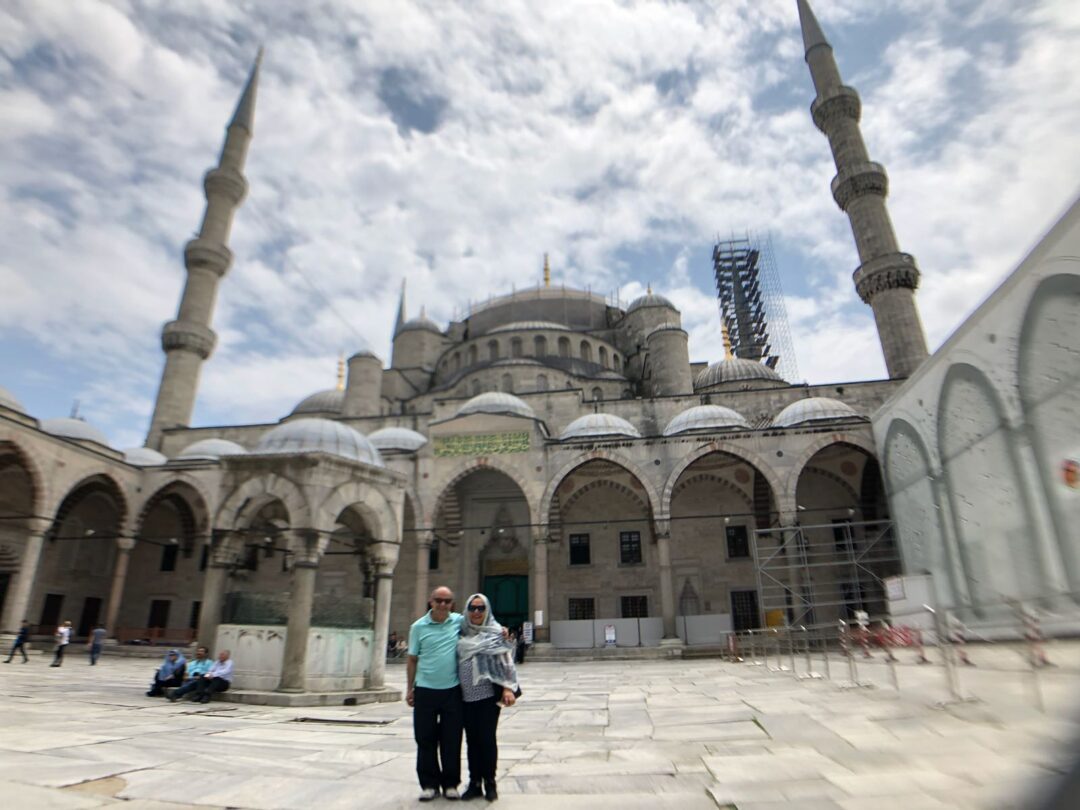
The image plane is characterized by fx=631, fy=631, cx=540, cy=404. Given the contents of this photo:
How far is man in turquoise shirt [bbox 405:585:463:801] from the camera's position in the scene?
9.27 ft

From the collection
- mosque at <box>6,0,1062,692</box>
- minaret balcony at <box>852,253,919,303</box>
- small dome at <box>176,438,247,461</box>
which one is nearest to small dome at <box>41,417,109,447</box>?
mosque at <box>6,0,1062,692</box>

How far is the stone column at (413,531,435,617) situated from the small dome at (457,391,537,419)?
3.75 metres

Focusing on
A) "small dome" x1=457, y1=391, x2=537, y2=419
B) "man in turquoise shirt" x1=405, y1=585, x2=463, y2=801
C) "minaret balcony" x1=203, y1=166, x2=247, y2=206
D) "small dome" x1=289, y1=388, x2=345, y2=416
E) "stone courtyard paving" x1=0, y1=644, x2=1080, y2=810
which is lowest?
"stone courtyard paving" x1=0, y1=644, x2=1080, y2=810

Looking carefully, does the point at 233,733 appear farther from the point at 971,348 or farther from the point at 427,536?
the point at 427,536

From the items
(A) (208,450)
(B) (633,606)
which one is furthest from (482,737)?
(A) (208,450)

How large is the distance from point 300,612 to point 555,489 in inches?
436

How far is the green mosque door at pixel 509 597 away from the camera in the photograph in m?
19.0

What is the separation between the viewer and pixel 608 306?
32031mm

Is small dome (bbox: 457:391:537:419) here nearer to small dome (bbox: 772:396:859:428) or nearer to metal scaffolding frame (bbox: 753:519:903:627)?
small dome (bbox: 772:396:859:428)

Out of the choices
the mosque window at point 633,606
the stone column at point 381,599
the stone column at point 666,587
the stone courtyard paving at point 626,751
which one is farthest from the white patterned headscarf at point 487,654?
the mosque window at point 633,606

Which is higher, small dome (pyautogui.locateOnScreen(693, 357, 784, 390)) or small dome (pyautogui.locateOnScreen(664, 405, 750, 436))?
small dome (pyautogui.locateOnScreen(693, 357, 784, 390))

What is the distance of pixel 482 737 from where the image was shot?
287 centimetres

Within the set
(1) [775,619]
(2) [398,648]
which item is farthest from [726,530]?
(2) [398,648]

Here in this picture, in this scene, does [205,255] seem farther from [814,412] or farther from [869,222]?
[869,222]
